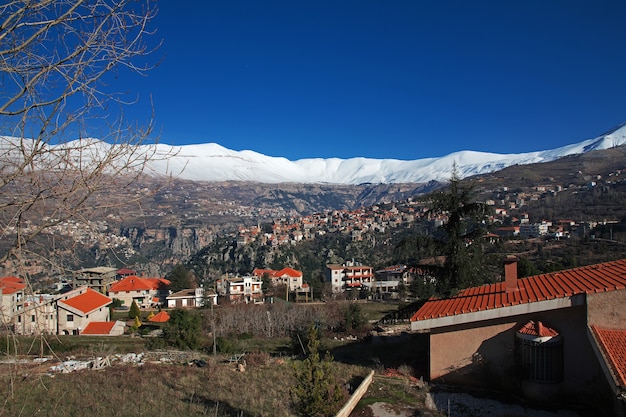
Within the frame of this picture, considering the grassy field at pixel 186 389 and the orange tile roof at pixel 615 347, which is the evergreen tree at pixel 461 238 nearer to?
the grassy field at pixel 186 389

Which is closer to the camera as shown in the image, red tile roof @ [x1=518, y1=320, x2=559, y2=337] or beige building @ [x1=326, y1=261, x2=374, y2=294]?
red tile roof @ [x1=518, y1=320, x2=559, y2=337]

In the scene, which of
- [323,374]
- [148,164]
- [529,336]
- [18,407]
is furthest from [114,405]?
[529,336]

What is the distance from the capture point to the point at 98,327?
90.5 feet

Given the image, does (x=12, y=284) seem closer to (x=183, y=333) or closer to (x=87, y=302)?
(x=183, y=333)

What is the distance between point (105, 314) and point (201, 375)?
2365 cm

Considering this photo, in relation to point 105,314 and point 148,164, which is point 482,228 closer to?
point 148,164

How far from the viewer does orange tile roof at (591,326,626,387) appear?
5.68 m

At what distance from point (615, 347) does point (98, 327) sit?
91.5 feet

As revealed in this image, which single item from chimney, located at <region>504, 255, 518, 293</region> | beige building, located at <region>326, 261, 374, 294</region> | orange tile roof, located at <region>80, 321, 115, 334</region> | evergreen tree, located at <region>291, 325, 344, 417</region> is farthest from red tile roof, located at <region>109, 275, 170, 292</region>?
evergreen tree, located at <region>291, 325, 344, 417</region>

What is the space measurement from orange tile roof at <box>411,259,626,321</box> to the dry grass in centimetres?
242

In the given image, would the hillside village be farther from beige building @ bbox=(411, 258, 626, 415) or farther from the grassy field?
beige building @ bbox=(411, 258, 626, 415)

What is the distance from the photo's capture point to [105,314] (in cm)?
3072

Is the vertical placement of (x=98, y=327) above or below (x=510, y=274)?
below

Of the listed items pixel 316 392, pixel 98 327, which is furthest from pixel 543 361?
pixel 98 327
